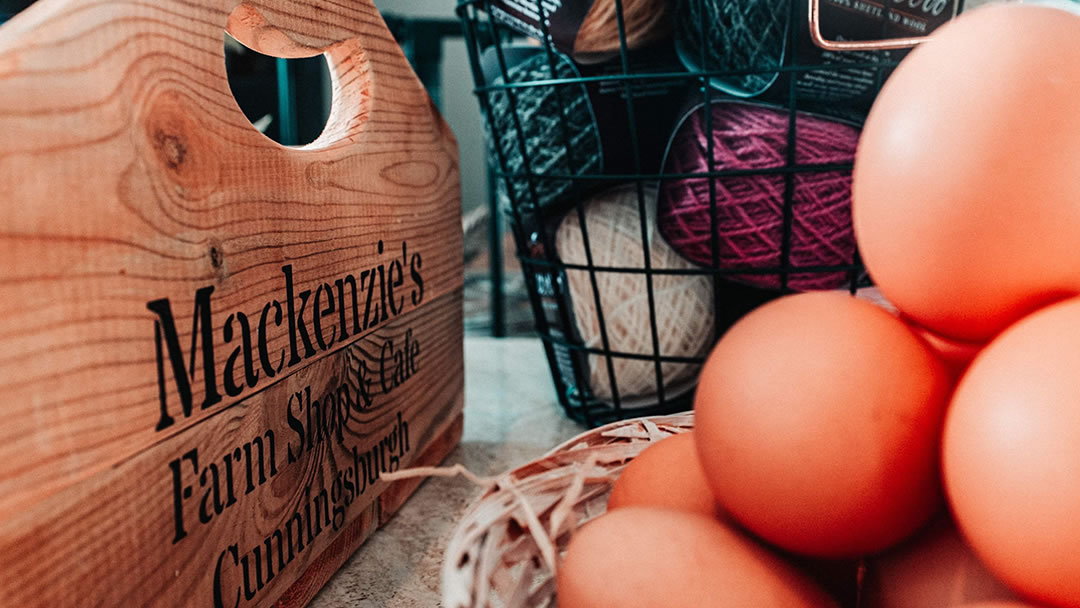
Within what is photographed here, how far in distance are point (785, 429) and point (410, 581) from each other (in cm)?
29

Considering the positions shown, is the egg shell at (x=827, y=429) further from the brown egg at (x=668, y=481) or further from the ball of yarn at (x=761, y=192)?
the ball of yarn at (x=761, y=192)

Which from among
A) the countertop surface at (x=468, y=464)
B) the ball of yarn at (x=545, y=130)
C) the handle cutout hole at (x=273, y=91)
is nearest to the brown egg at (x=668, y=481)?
the countertop surface at (x=468, y=464)

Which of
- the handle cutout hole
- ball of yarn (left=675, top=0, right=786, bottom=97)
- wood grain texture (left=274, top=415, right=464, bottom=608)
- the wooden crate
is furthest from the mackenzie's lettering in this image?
the handle cutout hole

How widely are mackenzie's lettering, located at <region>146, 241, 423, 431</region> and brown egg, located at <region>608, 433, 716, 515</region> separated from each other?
19 centimetres

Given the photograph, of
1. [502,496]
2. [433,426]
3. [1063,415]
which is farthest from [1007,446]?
[433,426]

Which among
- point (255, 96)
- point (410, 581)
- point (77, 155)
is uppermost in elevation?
point (255, 96)

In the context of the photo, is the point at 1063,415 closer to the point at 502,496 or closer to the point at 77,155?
the point at 502,496

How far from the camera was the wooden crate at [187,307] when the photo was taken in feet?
0.82

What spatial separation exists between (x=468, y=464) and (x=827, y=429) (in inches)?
17.7

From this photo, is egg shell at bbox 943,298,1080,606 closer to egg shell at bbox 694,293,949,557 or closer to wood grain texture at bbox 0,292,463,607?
egg shell at bbox 694,293,949,557

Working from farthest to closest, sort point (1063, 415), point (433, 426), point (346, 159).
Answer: point (433, 426) → point (346, 159) → point (1063, 415)

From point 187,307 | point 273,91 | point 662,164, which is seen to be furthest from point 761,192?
point 273,91

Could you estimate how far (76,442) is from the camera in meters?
0.26

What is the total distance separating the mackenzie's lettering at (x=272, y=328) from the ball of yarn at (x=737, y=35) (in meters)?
0.26
